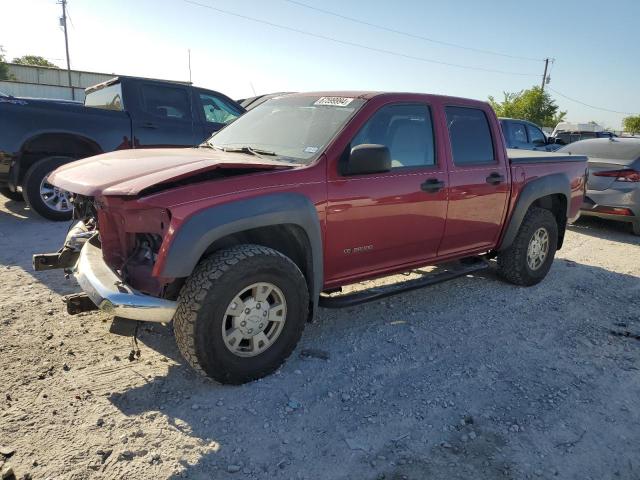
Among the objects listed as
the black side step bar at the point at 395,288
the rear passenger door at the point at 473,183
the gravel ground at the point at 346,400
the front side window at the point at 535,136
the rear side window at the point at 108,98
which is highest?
the rear side window at the point at 108,98

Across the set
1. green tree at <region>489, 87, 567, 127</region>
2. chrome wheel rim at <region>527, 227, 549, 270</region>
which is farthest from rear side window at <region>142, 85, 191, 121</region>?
green tree at <region>489, 87, 567, 127</region>

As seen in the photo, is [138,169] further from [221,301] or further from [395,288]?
[395,288]

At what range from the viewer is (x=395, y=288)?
13.3 feet

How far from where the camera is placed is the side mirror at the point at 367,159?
11.1ft

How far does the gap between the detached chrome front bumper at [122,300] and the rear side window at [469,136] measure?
282 cm

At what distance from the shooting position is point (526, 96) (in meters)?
46.7

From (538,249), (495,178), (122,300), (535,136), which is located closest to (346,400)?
(122,300)

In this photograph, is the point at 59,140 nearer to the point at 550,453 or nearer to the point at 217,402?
the point at 217,402

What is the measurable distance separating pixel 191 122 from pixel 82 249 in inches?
178

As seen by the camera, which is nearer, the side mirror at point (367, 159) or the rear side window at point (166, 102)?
the side mirror at point (367, 159)

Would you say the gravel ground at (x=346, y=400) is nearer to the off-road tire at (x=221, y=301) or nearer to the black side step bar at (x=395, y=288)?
the off-road tire at (x=221, y=301)

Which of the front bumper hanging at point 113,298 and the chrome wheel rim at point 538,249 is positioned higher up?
the front bumper hanging at point 113,298

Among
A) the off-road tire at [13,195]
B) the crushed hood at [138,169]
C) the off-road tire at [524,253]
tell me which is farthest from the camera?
the off-road tire at [13,195]

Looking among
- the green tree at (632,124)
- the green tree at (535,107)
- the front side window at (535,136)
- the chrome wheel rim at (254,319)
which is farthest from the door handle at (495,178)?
the green tree at (632,124)
